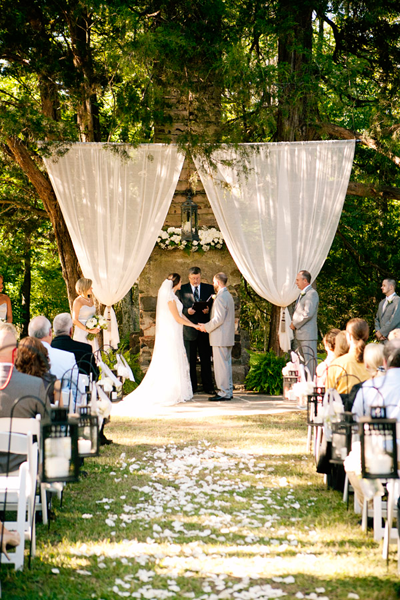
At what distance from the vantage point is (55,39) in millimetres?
10742

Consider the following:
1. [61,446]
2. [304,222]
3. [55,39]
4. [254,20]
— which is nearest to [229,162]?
[304,222]

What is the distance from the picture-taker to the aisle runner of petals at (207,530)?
324 cm

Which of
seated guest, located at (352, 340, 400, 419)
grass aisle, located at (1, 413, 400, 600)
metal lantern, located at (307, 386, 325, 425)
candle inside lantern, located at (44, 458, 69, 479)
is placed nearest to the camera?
candle inside lantern, located at (44, 458, 69, 479)

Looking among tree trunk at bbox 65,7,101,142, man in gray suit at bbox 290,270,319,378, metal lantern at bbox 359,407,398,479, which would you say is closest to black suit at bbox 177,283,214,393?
man in gray suit at bbox 290,270,319,378

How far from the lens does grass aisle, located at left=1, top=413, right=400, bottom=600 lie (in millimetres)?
3229

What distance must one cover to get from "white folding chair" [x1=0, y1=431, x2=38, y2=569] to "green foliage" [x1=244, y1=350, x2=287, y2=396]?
22.1 feet

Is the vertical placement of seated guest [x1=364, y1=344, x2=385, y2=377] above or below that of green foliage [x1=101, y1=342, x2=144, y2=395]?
above

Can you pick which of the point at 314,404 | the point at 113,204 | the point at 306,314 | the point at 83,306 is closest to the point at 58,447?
the point at 314,404

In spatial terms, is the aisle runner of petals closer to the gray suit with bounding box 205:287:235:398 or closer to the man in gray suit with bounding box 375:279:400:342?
the gray suit with bounding box 205:287:235:398

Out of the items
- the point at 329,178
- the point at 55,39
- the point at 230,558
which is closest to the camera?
the point at 230,558

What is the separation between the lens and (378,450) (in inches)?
122

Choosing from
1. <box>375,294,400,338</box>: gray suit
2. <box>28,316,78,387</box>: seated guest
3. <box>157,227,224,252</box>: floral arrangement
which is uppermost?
Answer: <box>157,227,224,252</box>: floral arrangement

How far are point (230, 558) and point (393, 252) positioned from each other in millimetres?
10838

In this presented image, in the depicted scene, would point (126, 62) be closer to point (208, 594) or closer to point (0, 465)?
point (0, 465)
